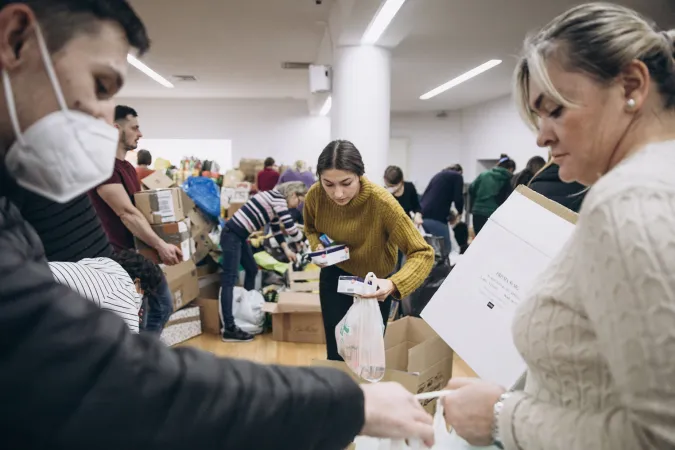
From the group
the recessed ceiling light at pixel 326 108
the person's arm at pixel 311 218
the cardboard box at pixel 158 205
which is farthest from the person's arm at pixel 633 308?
the recessed ceiling light at pixel 326 108

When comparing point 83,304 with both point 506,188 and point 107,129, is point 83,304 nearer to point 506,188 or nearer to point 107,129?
point 107,129

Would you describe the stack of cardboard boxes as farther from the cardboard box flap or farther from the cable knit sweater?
the cable knit sweater

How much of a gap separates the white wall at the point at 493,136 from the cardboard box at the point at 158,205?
631 centimetres

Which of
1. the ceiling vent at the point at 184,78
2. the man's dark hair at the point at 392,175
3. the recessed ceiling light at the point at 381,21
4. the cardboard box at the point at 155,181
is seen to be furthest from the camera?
the ceiling vent at the point at 184,78

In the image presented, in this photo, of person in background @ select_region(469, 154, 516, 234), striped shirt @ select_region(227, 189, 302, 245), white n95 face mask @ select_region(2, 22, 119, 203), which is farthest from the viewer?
person in background @ select_region(469, 154, 516, 234)

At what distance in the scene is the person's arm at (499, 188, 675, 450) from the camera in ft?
1.68

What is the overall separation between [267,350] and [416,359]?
192cm

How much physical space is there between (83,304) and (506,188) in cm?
509

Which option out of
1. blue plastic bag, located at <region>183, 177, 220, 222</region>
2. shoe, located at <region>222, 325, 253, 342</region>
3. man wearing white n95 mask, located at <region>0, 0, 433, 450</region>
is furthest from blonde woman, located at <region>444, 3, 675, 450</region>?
blue plastic bag, located at <region>183, 177, 220, 222</region>

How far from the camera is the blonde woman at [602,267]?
20.6 inches

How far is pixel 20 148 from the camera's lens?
0.55 m

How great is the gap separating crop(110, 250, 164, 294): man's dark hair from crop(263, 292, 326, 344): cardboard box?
1.74 metres

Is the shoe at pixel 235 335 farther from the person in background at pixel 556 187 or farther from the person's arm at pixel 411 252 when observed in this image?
the person in background at pixel 556 187

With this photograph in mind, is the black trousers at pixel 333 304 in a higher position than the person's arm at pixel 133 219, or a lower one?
lower
